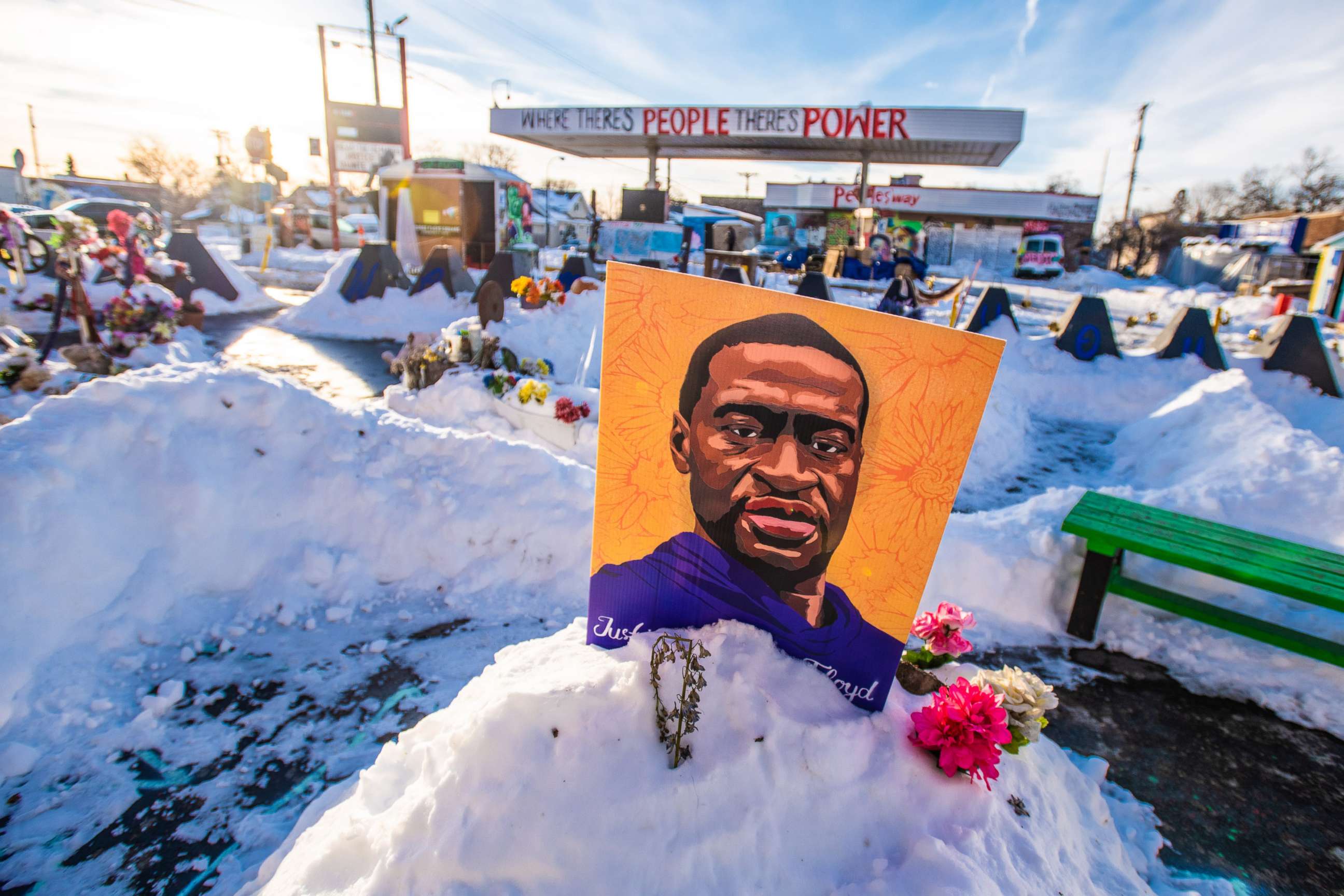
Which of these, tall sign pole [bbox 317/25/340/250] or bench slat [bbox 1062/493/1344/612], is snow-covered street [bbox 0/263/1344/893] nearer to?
bench slat [bbox 1062/493/1344/612]

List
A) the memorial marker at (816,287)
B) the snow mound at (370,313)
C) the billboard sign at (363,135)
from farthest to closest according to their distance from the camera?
the billboard sign at (363,135), the snow mound at (370,313), the memorial marker at (816,287)

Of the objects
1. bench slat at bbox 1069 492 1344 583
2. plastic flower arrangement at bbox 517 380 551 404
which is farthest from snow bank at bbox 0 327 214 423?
bench slat at bbox 1069 492 1344 583

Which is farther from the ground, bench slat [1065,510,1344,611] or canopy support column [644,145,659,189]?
canopy support column [644,145,659,189]

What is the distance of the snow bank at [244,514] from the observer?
3.43 metres

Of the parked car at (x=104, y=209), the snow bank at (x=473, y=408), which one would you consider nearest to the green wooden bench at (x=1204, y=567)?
the snow bank at (x=473, y=408)

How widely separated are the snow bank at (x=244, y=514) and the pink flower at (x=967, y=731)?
260 cm

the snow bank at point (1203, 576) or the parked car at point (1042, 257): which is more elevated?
the parked car at point (1042, 257)

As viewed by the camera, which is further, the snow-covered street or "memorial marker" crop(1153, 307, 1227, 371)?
"memorial marker" crop(1153, 307, 1227, 371)

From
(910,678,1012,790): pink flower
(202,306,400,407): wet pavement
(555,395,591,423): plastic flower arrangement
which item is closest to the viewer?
(910,678,1012,790): pink flower

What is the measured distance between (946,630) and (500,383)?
5821mm

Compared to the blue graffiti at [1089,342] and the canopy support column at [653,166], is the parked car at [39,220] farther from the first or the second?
the blue graffiti at [1089,342]

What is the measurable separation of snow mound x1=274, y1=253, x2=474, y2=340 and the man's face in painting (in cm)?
1240

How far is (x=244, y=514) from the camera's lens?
4.25 metres

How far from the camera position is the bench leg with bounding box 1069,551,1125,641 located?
417 centimetres
